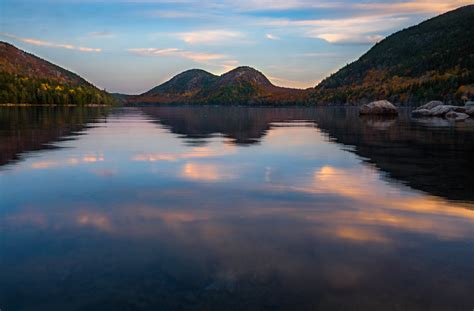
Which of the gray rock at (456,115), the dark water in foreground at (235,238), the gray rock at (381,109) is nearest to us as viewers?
the dark water in foreground at (235,238)

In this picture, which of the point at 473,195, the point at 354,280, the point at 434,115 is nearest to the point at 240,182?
the point at 473,195

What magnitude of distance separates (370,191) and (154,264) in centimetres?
865

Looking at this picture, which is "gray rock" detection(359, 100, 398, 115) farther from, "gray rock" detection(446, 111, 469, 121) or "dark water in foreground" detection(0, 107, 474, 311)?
"dark water in foreground" detection(0, 107, 474, 311)

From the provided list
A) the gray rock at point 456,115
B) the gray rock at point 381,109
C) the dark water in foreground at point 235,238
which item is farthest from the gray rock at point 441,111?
the dark water in foreground at point 235,238

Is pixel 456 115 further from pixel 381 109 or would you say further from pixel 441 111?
pixel 381 109

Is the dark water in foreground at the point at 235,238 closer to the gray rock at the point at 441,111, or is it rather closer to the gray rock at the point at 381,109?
the gray rock at the point at 441,111

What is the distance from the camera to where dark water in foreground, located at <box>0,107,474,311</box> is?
6.04m

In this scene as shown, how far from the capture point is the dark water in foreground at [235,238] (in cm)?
604

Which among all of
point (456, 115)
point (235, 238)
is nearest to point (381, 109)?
point (456, 115)

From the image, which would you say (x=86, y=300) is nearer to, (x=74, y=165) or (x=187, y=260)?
(x=187, y=260)

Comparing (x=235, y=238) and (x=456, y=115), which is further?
(x=456, y=115)

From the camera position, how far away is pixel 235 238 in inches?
336

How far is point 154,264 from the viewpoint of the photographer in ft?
23.3

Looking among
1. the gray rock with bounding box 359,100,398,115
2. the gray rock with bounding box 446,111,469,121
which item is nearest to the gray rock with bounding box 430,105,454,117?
the gray rock with bounding box 446,111,469,121
